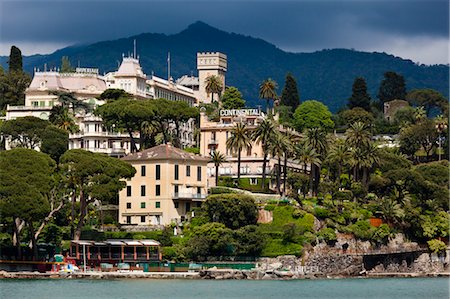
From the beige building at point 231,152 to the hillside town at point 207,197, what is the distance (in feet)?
0.42

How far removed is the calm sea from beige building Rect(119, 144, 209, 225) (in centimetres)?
1681

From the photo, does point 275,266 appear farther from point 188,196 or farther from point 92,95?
point 92,95

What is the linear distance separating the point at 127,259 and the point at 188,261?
421cm

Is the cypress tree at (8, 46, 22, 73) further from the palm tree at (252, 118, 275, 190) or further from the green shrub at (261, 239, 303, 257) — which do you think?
the green shrub at (261, 239, 303, 257)

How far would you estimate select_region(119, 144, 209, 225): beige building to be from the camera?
9938 cm

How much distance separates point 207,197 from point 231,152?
19.2 m

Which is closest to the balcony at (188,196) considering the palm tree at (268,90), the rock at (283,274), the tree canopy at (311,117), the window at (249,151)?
the window at (249,151)

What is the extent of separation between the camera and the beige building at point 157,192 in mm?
99375

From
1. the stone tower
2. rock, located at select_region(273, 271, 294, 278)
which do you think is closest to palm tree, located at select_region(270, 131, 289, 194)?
rock, located at select_region(273, 271, 294, 278)

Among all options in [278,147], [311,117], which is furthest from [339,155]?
[311,117]

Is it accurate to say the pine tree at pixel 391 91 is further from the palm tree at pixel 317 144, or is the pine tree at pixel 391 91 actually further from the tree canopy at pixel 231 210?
the tree canopy at pixel 231 210

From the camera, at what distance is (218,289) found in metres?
76.4

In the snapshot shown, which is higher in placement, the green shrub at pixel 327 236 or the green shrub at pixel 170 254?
the green shrub at pixel 327 236

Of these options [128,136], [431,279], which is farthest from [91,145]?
[431,279]
